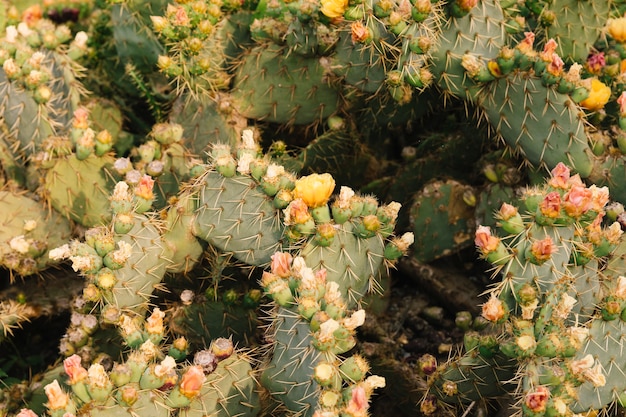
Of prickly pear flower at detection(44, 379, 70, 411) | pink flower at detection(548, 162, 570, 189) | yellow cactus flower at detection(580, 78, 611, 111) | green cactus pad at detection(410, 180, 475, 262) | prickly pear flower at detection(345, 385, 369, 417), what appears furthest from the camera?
green cactus pad at detection(410, 180, 475, 262)

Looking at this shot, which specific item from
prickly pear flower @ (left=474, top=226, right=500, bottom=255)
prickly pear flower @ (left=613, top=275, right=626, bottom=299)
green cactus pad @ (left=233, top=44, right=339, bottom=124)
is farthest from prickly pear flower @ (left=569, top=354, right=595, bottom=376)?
green cactus pad @ (left=233, top=44, right=339, bottom=124)

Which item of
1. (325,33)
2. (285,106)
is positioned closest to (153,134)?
(285,106)

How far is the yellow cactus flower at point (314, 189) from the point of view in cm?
225

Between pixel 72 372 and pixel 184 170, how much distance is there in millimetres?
1015

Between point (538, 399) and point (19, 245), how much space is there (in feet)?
5.82

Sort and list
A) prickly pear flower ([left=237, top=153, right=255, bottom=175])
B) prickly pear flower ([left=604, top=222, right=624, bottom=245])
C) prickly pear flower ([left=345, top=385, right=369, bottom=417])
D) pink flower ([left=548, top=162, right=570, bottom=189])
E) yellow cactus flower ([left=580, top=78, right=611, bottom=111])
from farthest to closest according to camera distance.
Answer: yellow cactus flower ([left=580, top=78, right=611, bottom=111])
prickly pear flower ([left=237, top=153, right=255, bottom=175])
prickly pear flower ([left=604, top=222, right=624, bottom=245])
pink flower ([left=548, top=162, right=570, bottom=189])
prickly pear flower ([left=345, top=385, right=369, bottom=417])

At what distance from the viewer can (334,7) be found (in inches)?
103

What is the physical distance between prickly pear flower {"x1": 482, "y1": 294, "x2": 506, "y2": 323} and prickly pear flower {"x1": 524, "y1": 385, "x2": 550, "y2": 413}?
0.24m

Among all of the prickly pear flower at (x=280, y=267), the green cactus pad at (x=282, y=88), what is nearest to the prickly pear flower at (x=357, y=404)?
the prickly pear flower at (x=280, y=267)

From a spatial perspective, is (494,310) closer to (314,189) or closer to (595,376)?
(595,376)

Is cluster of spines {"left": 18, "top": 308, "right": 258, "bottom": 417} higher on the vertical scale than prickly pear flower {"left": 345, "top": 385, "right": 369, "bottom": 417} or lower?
lower

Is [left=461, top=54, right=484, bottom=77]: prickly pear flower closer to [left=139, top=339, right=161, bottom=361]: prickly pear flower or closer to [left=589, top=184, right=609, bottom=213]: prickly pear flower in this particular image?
[left=589, top=184, right=609, bottom=213]: prickly pear flower

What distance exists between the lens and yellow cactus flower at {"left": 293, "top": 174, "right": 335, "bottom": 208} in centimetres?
225

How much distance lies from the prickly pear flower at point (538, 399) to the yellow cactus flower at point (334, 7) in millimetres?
1327
